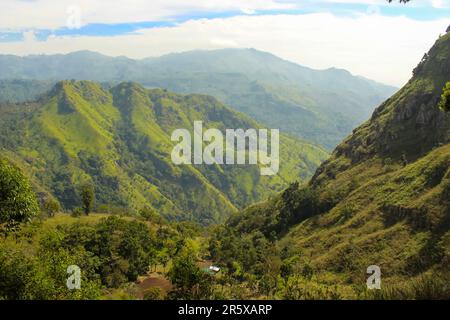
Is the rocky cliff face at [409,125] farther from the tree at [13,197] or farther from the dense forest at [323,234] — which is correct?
the tree at [13,197]

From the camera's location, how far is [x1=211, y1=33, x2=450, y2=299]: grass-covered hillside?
8212 cm

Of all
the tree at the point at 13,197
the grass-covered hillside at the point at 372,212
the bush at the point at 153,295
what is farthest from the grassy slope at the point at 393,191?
the tree at the point at 13,197

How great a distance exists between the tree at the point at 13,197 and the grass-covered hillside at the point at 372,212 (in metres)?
34.7

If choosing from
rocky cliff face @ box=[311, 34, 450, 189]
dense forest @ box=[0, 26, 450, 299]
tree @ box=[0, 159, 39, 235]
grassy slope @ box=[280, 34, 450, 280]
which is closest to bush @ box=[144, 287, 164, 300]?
dense forest @ box=[0, 26, 450, 299]

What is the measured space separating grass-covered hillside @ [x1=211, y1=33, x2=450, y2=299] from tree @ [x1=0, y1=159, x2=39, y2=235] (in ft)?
114

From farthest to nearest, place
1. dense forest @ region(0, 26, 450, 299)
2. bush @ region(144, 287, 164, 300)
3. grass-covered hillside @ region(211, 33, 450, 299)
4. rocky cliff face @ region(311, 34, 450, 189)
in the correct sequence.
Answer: rocky cliff face @ region(311, 34, 450, 189), grass-covered hillside @ region(211, 33, 450, 299), dense forest @ region(0, 26, 450, 299), bush @ region(144, 287, 164, 300)

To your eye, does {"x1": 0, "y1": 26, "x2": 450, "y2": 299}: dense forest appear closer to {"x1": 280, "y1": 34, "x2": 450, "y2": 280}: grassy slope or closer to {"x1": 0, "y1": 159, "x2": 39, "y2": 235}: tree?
{"x1": 280, "y1": 34, "x2": 450, "y2": 280}: grassy slope

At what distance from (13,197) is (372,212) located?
94.9 m

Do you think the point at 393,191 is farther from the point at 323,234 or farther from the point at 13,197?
the point at 13,197

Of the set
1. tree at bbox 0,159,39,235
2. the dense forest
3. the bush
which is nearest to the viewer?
tree at bbox 0,159,39,235

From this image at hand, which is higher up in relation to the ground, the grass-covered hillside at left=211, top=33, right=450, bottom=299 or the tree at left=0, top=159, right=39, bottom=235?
the tree at left=0, top=159, right=39, bottom=235

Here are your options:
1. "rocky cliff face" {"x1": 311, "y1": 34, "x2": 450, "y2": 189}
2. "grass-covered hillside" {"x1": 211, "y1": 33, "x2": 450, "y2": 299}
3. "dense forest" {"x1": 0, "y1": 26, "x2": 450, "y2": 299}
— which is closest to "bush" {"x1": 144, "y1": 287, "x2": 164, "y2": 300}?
"dense forest" {"x1": 0, "y1": 26, "x2": 450, "y2": 299}

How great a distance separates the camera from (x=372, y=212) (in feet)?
350

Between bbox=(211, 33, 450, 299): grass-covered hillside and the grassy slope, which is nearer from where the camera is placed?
bbox=(211, 33, 450, 299): grass-covered hillside
